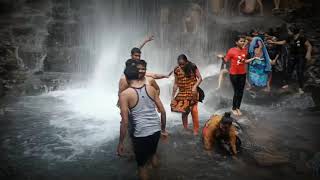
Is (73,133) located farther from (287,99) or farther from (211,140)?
(287,99)

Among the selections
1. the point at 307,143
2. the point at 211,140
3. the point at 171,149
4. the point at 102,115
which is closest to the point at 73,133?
the point at 102,115

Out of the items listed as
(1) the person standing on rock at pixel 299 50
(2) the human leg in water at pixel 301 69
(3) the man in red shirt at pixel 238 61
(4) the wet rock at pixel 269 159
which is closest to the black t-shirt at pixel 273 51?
(1) the person standing on rock at pixel 299 50

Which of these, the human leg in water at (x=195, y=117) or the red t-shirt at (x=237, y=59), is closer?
the human leg in water at (x=195, y=117)

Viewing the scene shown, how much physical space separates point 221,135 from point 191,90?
1193 millimetres

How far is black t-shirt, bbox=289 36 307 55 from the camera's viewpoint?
10219 mm

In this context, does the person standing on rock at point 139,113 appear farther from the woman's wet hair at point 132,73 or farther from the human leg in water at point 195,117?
the human leg in water at point 195,117

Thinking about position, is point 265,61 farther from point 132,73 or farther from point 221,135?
point 132,73

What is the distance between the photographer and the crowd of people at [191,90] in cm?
435

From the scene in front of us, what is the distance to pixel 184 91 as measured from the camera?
7.12 m

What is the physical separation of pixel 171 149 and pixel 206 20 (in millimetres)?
11316

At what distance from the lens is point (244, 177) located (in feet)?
18.9

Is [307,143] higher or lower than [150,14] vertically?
lower

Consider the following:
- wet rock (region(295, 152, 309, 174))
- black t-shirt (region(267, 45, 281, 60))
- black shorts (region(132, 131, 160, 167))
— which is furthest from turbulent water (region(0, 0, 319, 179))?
black t-shirt (region(267, 45, 281, 60))

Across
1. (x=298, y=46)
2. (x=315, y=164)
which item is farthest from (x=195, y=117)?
(x=298, y=46)
